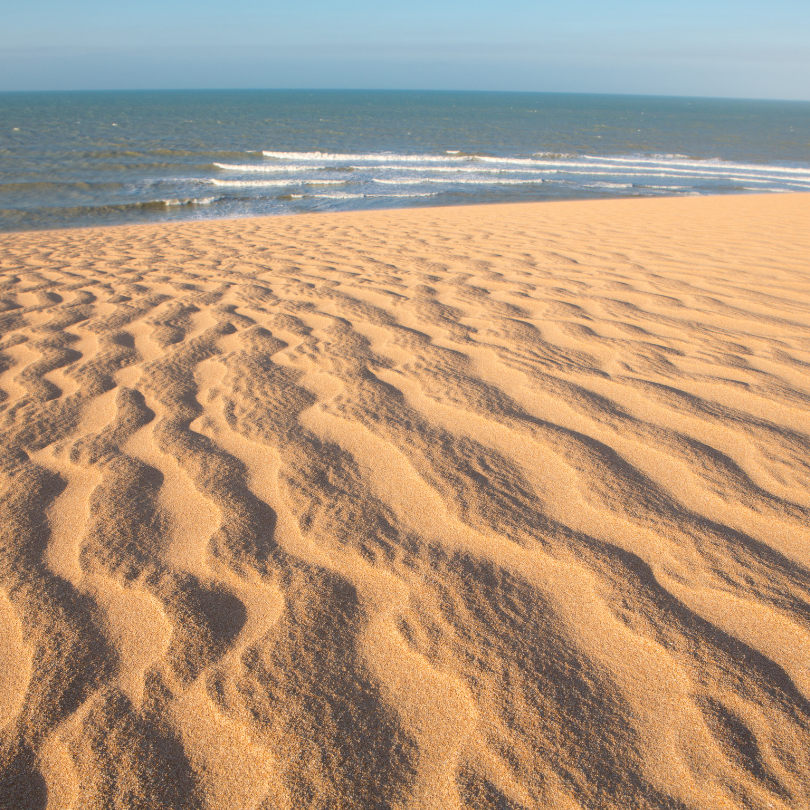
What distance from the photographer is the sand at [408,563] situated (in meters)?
0.87

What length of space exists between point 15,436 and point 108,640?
100cm

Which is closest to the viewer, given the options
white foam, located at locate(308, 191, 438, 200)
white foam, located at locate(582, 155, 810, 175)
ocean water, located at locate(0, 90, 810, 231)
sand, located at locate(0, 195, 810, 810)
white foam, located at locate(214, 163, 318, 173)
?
sand, located at locate(0, 195, 810, 810)

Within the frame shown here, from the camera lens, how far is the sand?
866 mm

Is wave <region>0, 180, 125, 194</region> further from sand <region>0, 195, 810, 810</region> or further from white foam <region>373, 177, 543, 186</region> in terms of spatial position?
sand <region>0, 195, 810, 810</region>

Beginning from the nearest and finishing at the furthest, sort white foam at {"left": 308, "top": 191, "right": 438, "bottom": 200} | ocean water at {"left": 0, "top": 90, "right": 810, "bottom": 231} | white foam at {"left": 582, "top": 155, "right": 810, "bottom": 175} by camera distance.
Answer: ocean water at {"left": 0, "top": 90, "right": 810, "bottom": 231} → white foam at {"left": 308, "top": 191, "right": 438, "bottom": 200} → white foam at {"left": 582, "top": 155, "right": 810, "bottom": 175}

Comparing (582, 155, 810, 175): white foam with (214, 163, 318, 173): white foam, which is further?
(582, 155, 810, 175): white foam

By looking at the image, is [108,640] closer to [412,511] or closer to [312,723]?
[312,723]

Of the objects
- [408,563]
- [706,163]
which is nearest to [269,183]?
[408,563]

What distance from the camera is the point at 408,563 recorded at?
124 centimetres

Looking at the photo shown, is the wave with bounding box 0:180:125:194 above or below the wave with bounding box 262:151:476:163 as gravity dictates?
above

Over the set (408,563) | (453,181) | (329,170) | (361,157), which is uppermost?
(408,563)

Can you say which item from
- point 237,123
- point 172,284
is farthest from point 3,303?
point 237,123

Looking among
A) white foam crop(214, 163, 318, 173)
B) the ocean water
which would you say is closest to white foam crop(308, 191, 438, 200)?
the ocean water

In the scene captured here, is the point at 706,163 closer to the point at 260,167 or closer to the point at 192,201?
the point at 260,167
